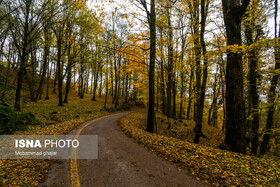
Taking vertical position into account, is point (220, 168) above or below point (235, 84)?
below

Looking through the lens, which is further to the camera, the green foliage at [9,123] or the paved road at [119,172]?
the green foliage at [9,123]

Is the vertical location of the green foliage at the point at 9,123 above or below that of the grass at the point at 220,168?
above

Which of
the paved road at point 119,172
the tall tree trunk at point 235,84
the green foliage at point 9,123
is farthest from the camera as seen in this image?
the green foliage at point 9,123

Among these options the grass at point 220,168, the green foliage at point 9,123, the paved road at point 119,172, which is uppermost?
the green foliage at point 9,123

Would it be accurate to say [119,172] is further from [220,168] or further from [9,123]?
[9,123]

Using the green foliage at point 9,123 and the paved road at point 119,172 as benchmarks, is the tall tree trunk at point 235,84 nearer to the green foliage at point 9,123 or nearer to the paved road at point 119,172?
the paved road at point 119,172

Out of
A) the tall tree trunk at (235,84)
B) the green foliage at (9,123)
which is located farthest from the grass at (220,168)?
the green foliage at (9,123)

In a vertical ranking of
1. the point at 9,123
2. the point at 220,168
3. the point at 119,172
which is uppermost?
the point at 9,123

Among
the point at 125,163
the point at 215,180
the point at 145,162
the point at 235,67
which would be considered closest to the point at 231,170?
the point at 215,180

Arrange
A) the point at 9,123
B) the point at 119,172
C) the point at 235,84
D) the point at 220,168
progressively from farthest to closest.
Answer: the point at 9,123 → the point at 235,84 → the point at 220,168 → the point at 119,172

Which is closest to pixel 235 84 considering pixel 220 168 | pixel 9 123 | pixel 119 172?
pixel 220 168

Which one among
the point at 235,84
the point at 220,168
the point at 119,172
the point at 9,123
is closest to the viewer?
the point at 119,172

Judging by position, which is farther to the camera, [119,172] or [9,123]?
[9,123]

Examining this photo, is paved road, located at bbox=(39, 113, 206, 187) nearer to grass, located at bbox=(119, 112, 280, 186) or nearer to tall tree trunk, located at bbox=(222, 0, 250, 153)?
grass, located at bbox=(119, 112, 280, 186)
